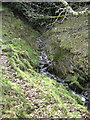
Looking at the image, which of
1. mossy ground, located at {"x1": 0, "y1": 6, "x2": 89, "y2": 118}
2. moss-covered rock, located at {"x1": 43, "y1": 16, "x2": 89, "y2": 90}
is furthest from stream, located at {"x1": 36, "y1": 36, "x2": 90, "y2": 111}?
mossy ground, located at {"x1": 0, "y1": 6, "x2": 89, "y2": 118}

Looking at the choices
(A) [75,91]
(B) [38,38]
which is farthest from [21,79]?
(B) [38,38]

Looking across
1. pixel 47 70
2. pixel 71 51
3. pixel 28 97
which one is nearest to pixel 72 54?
pixel 71 51

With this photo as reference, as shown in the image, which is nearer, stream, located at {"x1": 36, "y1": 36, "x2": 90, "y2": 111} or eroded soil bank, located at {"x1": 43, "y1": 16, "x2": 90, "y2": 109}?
stream, located at {"x1": 36, "y1": 36, "x2": 90, "y2": 111}

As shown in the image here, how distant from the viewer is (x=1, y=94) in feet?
15.6

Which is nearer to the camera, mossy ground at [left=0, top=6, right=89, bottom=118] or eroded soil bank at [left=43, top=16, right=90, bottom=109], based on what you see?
mossy ground at [left=0, top=6, right=89, bottom=118]

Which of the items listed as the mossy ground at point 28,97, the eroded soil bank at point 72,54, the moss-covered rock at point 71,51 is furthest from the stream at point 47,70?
the mossy ground at point 28,97

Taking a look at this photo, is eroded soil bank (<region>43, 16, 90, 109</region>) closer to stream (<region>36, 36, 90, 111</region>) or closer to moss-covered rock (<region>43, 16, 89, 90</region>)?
moss-covered rock (<region>43, 16, 89, 90</region>)

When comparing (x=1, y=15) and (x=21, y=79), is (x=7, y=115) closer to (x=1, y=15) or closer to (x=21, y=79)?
(x=21, y=79)

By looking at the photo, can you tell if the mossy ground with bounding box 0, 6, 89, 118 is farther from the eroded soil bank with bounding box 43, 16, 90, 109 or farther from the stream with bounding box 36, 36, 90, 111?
the eroded soil bank with bounding box 43, 16, 90, 109

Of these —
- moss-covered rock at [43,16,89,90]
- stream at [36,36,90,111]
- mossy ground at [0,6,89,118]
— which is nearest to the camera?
mossy ground at [0,6,89,118]

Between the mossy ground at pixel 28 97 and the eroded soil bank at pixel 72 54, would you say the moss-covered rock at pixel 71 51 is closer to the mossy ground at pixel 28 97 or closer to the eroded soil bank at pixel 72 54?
the eroded soil bank at pixel 72 54

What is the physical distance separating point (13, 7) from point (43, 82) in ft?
37.1

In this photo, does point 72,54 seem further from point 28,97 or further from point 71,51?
point 28,97

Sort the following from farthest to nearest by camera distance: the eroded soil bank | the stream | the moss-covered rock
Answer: the moss-covered rock
the eroded soil bank
the stream
